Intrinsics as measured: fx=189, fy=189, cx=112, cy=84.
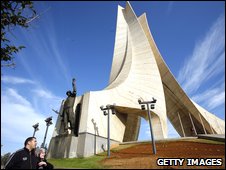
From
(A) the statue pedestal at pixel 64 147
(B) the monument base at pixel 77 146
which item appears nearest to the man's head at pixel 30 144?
(B) the monument base at pixel 77 146

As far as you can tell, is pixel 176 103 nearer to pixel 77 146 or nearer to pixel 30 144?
pixel 77 146

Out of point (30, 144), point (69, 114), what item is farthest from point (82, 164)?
point (30, 144)

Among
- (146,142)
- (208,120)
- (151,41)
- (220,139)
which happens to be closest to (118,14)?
(151,41)

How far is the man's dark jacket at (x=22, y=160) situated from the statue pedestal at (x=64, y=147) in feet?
30.2

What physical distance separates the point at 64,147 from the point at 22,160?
32.2ft

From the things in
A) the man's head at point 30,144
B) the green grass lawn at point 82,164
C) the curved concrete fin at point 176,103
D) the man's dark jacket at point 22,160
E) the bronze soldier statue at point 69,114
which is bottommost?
the man's dark jacket at point 22,160

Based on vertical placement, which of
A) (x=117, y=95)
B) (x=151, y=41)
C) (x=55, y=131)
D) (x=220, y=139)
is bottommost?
(x=220, y=139)

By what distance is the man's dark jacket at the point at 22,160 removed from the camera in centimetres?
323

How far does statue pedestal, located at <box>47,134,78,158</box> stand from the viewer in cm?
1225

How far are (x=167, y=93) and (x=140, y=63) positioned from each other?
27.0 feet

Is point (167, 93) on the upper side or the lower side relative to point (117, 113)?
upper

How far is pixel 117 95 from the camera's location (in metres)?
16.5

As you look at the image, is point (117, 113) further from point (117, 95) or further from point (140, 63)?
point (140, 63)

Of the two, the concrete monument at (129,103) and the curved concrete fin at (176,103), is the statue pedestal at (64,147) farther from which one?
the curved concrete fin at (176,103)
